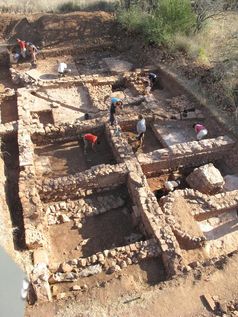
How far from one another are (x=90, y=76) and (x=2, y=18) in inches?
222

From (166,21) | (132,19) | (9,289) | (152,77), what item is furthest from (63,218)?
(132,19)

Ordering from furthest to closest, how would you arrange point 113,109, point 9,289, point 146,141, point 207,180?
point 146,141 < point 113,109 < point 207,180 < point 9,289

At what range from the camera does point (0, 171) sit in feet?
31.1

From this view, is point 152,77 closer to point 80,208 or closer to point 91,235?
point 80,208

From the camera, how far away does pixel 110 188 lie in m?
9.59

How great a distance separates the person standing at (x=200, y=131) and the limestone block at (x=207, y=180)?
123 centimetres

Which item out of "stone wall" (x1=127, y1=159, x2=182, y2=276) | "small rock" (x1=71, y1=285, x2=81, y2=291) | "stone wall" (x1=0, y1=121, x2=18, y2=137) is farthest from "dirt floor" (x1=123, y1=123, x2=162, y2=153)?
"small rock" (x1=71, y1=285, x2=81, y2=291)

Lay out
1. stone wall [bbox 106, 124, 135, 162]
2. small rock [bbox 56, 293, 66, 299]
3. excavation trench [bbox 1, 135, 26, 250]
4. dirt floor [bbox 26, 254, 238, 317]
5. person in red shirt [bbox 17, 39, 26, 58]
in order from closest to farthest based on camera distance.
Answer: dirt floor [bbox 26, 254, 238, 317], small rock [bbox 56, 293, 66, 299], excavation trench [bbox 1, 135, 26, 250], stone wall [bbox 106, 124, 135, 162], person in red shirt [bbox 17, 39, 26, 58]

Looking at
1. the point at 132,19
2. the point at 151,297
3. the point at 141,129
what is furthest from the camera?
the point at 132,19

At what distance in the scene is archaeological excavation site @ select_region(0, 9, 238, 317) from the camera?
7289mm

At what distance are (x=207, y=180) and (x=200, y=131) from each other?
187 centimetres

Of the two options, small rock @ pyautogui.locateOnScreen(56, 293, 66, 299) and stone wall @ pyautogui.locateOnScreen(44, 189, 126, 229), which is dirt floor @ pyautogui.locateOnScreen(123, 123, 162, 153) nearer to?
stone wall @ pyautogui.locateOnScreen(44, 189, 126, 229)

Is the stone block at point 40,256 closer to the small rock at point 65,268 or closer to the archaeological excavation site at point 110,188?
the archaeological excavation site at point 110,188

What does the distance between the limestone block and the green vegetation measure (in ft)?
22.1
